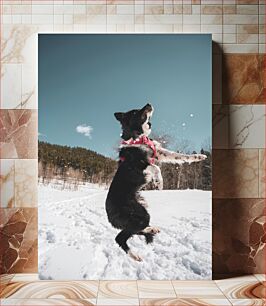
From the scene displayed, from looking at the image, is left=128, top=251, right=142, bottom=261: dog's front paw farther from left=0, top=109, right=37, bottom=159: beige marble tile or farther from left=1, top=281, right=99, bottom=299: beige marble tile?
left=0, top=109, right=37, bottom=159: beige marble tile

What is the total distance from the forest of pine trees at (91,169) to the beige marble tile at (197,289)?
499 millimetres

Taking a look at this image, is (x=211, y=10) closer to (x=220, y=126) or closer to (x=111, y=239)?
(x=220, y=126)

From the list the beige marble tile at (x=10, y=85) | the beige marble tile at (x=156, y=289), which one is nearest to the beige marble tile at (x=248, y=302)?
the beige marble tile at (x=156, y=289)

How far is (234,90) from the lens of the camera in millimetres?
2666

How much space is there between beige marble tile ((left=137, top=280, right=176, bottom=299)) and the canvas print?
7.0 inches

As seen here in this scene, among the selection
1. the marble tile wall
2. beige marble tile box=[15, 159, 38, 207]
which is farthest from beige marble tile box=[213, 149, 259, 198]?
beige marble tile box=[15, 159, 38, 207]

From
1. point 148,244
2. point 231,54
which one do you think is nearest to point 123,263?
point 148,244

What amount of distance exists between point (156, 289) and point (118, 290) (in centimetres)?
19

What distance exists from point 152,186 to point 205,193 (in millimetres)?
287

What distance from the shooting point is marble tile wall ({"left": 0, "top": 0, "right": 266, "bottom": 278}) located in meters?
2.65

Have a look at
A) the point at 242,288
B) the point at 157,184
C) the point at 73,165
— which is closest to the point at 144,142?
the point at 157,184

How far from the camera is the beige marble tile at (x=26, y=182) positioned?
265 centimetres

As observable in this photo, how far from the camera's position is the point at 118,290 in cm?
240

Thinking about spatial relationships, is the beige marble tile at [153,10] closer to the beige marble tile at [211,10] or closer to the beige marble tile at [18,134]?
the beige marble tile at [211,10]
